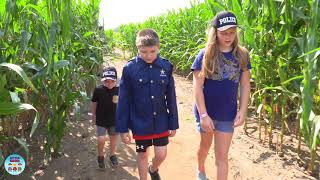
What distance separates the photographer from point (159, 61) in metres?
2.60

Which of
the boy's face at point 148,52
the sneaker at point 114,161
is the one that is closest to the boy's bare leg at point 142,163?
the boy's face at point 148,52

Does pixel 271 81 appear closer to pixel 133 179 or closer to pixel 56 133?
pixel 133 179

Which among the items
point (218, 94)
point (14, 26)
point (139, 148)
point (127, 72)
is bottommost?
point (139, 148)

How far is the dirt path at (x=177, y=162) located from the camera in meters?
3.13

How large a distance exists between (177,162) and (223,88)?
46.9 inches

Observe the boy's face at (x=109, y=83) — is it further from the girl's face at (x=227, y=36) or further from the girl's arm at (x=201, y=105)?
the girl's face at (x=227, y=36)

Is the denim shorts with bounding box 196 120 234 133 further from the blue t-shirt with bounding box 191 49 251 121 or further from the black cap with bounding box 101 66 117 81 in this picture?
the black cap with bounding box 101 66 117 81

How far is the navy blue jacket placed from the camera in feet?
8.34

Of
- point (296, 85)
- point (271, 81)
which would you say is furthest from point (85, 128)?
point (296, 85)

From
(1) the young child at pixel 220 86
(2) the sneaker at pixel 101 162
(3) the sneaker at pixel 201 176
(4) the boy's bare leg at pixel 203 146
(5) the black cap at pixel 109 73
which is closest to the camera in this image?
(1) the young child at pixel 220 86

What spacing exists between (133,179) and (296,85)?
5.14 feet

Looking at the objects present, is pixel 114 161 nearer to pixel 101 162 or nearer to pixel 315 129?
pixel 101 162

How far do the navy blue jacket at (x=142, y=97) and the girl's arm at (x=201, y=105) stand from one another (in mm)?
218

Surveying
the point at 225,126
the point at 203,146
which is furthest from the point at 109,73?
the point at 225,126
